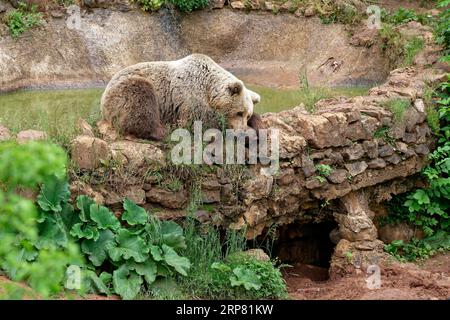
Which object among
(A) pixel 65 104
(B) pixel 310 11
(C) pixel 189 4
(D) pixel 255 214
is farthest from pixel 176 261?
(B) pixel 310 11

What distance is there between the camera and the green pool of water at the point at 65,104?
733cm

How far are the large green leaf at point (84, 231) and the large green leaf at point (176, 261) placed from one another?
0.64 meters

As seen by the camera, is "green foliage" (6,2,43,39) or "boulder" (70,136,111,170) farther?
"green foliage" (6,2,43,39)

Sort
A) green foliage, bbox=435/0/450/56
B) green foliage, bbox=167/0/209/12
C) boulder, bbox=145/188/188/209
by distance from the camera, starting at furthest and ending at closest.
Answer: green foliage, bbox=167/0/209/12 < green foliage, bbox=435/0/450/56 < boulder, bbox=145/188/188/209

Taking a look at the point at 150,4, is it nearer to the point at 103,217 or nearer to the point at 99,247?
the point at 103,217

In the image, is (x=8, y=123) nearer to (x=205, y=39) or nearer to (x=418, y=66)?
(x=418, y=66)

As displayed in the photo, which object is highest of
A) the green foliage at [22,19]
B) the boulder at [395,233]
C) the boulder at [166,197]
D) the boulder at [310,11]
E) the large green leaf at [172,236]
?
the boulder at [310,11]

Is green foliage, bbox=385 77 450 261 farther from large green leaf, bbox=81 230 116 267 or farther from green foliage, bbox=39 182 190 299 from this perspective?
large green leaf, bbox=81 230 116 267

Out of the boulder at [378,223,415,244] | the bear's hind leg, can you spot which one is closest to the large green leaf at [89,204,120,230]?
the bear's hind leg

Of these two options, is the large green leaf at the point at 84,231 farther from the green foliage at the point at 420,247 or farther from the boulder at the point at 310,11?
the boulder at the point at 310,11

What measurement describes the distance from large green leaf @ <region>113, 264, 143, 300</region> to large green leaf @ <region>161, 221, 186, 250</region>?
1.62ft

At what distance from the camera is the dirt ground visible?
714cm

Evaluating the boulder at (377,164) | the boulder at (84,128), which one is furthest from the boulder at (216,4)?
the boulder at (84,128)

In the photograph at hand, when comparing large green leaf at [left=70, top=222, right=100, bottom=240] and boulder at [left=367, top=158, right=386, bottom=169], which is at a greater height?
boulder at [left=367, top=158, right=386, bottom=169]
